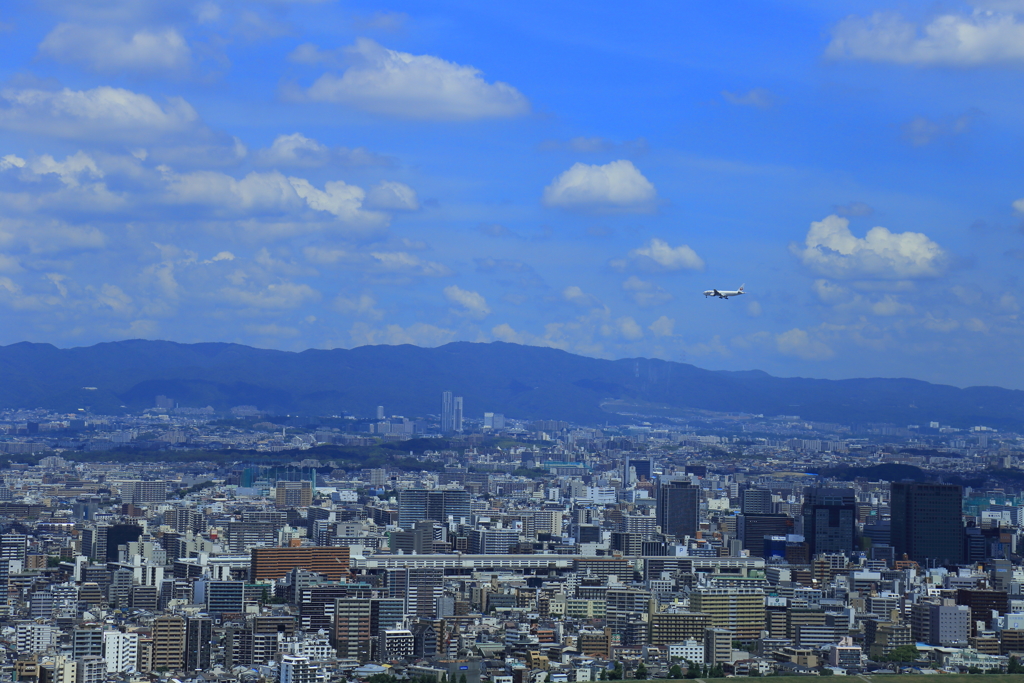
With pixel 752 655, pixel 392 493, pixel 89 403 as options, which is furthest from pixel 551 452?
pixel 752 655

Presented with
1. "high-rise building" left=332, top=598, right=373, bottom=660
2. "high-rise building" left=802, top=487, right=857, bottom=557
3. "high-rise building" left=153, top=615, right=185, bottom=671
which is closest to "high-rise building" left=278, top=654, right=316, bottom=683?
"high-rise building" left=332, top=598, right=373, bottom=660

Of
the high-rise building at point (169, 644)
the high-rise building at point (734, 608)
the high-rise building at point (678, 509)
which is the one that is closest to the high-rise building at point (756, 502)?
the high-rise building at point (678, 509)

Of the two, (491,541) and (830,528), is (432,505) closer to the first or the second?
(491,541)

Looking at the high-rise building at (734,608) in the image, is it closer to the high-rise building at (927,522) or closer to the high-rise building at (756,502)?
the high-rise building at (927,522)

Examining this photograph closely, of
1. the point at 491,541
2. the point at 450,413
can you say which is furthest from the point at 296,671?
the point at 450,413

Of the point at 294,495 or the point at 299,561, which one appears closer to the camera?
the point at 299,561

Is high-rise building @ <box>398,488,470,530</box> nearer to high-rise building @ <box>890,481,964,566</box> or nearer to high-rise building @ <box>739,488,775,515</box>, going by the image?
high-rise building @ <box>739,488,775,515</box>
